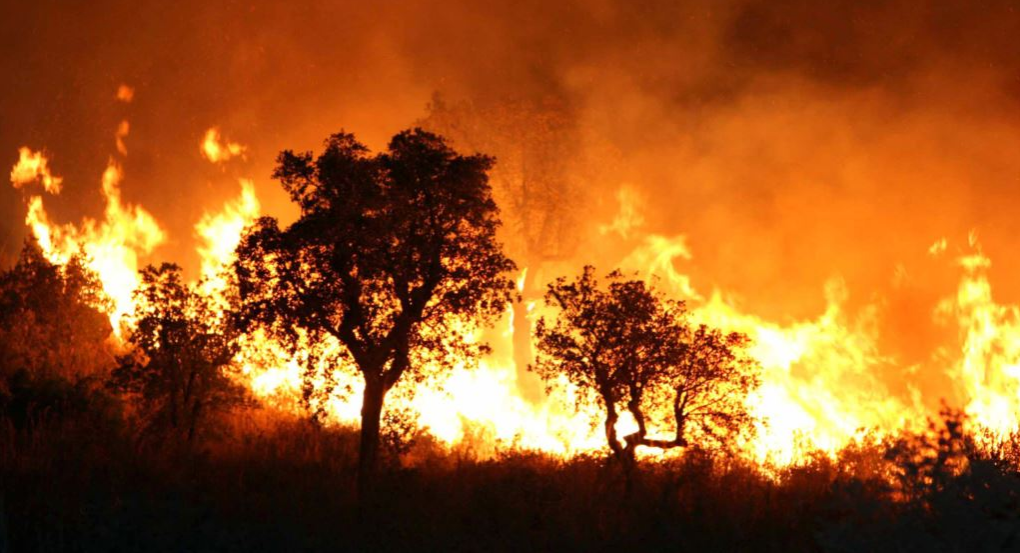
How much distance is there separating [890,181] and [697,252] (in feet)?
25.7

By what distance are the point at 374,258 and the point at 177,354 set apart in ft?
18.5

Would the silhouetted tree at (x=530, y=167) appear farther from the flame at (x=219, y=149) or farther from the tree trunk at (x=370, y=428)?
the tree trunk at (x=370, y=428)

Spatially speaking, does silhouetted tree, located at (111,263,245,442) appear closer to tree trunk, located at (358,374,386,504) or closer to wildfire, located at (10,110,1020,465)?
tree trunk, located at (358,374,386,504)

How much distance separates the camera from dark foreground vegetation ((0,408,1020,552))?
44.0 feet

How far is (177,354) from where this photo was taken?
18.1 meters

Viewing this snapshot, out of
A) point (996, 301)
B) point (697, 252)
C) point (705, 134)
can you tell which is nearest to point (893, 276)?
point (996, 301)

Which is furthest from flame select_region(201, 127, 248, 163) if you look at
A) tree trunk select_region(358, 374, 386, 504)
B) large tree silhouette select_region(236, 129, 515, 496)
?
tree trunk select_region(358, 374, 386, 504)

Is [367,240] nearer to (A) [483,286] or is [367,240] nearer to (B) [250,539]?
(A) [483,286]

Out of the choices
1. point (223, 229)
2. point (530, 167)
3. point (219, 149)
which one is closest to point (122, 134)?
point (219, 149)

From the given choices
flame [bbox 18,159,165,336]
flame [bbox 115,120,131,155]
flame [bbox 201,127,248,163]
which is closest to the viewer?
flame [bbox 18,159,165,336]

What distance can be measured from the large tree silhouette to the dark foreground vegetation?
4.94 ft

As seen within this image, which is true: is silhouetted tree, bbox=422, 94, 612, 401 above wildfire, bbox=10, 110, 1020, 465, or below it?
above

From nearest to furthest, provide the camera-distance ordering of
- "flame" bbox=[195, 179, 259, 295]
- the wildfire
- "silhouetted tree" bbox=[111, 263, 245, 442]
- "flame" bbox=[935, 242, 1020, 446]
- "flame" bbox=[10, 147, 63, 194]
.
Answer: "silhouetted tree" bbox=[111, 263, 245, 442]
the wildfire
"flame" bbox=[935, 242, 1020, 446]
"flame" bbox=[195, 179, 259, 295]
"flame" bbox=[10, 147, 63, 194]

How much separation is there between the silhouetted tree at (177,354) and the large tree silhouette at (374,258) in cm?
259
